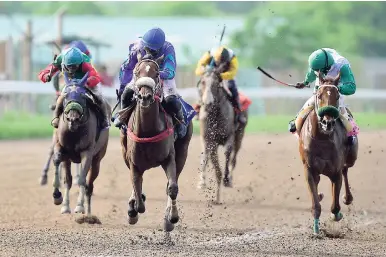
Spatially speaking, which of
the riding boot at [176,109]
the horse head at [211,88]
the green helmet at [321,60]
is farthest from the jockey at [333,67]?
the horse head at [211,88]

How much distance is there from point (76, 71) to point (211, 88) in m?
3.12

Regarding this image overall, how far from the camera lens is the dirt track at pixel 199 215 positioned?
31.0ft

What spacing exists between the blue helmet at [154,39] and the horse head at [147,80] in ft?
1.12

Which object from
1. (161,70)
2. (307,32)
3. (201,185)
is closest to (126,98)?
(161,70)

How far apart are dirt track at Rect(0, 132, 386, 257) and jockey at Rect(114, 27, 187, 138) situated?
1.31m

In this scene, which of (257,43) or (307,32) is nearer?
(257,43)

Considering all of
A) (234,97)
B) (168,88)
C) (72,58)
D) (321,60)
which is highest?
(72,58)

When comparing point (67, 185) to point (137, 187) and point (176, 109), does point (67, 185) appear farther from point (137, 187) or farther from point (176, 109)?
point (176, 109)

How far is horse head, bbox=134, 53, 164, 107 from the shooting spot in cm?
891

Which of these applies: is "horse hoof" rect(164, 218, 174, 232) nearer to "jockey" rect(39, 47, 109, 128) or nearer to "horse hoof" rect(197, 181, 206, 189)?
"jockey" rect(39, 47, 109, 128)

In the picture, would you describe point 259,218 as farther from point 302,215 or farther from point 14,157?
point 14,157

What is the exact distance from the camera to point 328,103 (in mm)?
9781

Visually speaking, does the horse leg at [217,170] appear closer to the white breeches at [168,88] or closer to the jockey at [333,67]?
the jockey at [333,67]

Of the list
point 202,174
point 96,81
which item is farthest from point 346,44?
point 96,81
